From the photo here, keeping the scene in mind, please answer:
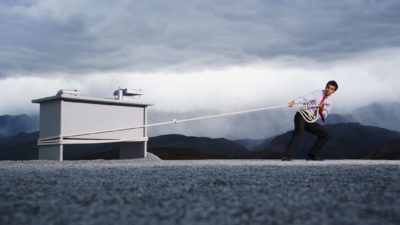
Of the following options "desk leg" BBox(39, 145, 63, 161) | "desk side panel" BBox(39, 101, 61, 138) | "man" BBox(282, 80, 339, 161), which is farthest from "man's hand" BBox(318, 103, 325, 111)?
"desk side panel" BBox(39, 101, 61, 138)

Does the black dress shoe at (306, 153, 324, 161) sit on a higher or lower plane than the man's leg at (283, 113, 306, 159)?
lower

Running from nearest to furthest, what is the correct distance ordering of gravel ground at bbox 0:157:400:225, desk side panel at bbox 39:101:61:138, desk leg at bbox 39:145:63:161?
gravel ground at bbox 0:157:400:225 → desk leg at bbox 39:145:63:161 → desk side panel at bbox 39:101:61:138

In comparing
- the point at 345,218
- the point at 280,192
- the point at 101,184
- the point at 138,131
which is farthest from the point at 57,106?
the point at 345,218

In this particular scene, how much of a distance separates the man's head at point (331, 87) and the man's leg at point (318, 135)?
0.79m

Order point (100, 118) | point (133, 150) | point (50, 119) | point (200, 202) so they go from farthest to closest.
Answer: point (133, 150) → point (100, 118) → point (50, 119) → point (200, 202)

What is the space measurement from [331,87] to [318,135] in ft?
3.81

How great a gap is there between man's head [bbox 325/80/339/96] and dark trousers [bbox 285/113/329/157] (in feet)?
2.59

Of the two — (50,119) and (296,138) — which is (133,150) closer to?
(50,119)

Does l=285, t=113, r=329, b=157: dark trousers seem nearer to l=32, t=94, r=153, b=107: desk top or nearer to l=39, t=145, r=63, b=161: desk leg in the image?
l=32, t=94, r=153, b=107: desk top

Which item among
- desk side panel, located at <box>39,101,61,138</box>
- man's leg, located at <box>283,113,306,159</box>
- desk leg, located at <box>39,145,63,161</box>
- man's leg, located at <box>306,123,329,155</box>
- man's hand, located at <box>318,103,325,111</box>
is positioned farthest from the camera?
desk side panel, located at <box>39,101,61,138</box>

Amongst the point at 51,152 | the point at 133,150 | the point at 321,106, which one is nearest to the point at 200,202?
the point at 321,106

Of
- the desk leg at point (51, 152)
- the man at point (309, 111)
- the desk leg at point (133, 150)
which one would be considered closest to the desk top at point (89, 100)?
the desk leg at point (133, 150)

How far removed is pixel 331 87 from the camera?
35.8 ft

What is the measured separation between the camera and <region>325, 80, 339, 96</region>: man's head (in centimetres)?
1089
